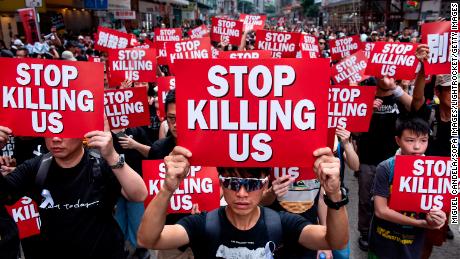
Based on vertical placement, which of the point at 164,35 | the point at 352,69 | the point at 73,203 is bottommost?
the point at 73,203

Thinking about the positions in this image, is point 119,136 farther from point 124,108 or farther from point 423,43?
point 423,43

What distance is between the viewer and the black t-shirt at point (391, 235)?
327cm

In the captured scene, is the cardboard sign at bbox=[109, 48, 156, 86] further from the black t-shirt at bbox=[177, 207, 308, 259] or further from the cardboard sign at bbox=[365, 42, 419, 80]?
the black t-shirt at bbox=[177, 207, 308, 259]

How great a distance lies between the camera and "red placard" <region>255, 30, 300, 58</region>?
8734mm

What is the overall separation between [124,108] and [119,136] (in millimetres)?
483

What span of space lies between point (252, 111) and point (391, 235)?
1843mm

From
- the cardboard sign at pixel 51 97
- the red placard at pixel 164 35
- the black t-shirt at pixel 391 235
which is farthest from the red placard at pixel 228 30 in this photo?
the cardboard sign at pixel 51 97

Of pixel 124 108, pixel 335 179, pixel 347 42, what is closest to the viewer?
pixel 335 179

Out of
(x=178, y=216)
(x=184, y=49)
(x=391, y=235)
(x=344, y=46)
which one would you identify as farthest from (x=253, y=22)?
(x=391, y=235)

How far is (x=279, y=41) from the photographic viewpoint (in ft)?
28.9

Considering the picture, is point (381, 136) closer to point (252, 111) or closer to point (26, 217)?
point (252, 111)

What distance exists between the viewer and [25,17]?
13.1m

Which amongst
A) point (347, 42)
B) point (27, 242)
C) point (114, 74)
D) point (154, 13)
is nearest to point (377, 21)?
point (154, 13)

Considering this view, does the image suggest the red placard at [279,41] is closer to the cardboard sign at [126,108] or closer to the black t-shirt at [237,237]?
the cardboard sign at [126,108]
